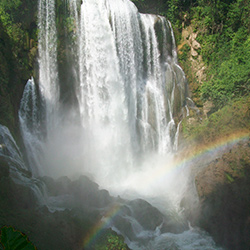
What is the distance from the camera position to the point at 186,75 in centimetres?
2041

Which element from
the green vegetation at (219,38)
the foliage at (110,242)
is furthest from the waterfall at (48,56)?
the green vegetation at (219,38)

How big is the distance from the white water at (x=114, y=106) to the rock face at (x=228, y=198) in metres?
2.58

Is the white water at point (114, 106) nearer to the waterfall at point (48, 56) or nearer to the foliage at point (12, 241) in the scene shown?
the waterfall at point (48, 56)

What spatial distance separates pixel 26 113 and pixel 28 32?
190 inches

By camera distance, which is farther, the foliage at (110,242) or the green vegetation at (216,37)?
the green vegetation at (216,37)

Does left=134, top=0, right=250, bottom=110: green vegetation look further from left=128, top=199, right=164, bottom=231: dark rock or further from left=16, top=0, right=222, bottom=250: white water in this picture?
left=128, top=199, right=164, bottom=231: dark rock

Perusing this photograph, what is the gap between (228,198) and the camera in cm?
1036

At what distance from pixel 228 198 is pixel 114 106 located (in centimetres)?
917

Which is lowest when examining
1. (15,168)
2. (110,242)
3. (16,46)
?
(110,242)

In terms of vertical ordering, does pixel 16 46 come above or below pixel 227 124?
above

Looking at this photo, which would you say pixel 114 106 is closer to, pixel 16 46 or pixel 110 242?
pixel 16 46

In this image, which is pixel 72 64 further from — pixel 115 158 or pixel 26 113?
pixel 115 158

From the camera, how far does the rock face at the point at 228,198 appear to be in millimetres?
9633

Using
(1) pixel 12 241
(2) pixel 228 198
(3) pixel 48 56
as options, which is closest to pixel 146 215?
(2) pixel 228 198
